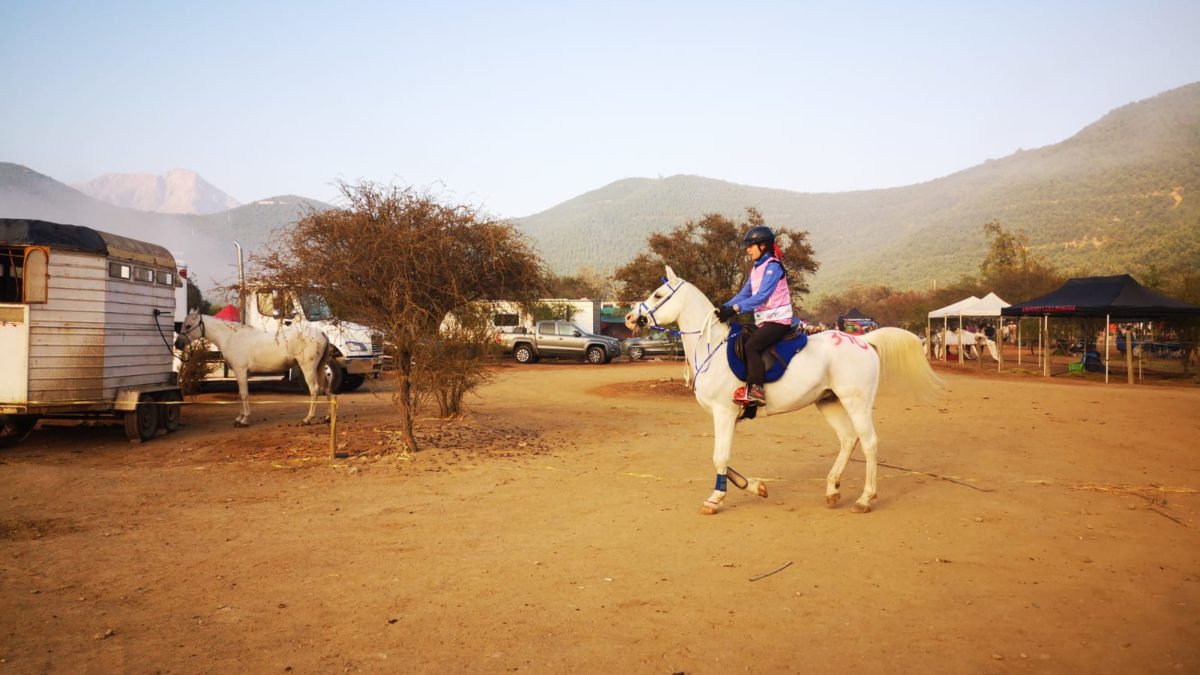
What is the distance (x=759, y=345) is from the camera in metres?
6.67

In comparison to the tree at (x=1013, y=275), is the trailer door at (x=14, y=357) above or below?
below

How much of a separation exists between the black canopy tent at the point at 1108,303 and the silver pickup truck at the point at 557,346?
1579cm

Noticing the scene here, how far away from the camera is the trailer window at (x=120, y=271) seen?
→ 10.0 meters

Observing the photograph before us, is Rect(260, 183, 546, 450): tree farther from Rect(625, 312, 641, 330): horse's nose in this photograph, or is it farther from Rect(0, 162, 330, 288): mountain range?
Rect(0, 162, 330, 288): mountain range

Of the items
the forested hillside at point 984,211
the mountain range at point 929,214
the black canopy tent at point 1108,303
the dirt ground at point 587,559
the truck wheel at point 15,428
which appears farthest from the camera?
the mountain range at point 929,214

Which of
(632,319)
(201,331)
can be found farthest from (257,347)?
(632,319)

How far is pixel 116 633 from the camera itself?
3928 mm

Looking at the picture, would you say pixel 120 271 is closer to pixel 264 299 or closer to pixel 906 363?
pixel 264 299

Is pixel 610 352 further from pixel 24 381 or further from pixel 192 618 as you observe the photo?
pixel 192 618

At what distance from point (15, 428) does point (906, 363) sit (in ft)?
41.5

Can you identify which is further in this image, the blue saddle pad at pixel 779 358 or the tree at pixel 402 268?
the tree at pixel 402 268

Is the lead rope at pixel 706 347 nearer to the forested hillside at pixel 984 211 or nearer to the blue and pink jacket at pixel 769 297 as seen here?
the blue and pink jacket at pixel 769 297

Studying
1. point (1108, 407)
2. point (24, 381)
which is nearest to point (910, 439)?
point (1108, 407)

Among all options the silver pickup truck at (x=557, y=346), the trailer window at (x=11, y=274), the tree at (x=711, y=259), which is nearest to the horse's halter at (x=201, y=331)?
the trailer window at (x=11, y=274)
